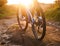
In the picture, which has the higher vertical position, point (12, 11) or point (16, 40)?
point (12, 11)

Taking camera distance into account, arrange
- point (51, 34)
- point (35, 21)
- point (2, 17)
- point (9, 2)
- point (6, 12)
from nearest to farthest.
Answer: point (35, 21), point (51, 34), point (2, 17), point (6, 12), point (9, 2)

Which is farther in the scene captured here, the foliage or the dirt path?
the foliage

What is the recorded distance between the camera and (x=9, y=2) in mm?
12172

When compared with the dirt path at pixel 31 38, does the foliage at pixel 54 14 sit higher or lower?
higher

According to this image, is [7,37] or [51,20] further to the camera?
[51,20]

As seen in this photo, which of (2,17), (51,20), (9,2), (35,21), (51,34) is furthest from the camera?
(9,2)

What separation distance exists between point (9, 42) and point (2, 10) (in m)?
5.58

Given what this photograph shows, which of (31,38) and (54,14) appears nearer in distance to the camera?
(31,38)

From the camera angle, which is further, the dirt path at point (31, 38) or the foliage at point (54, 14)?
the foliage at point (54, 14)

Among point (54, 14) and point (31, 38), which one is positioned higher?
point (54, 14)

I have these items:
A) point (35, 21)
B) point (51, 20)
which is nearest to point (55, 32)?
point (35, 21)

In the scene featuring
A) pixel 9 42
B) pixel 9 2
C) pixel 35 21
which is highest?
pixel 9 2

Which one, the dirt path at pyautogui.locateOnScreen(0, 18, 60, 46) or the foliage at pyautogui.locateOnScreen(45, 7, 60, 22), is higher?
the foliage at pyautogui.locateOnScreen(45, 7, 60, 22)

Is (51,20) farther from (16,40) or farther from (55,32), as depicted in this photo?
(16,40)
